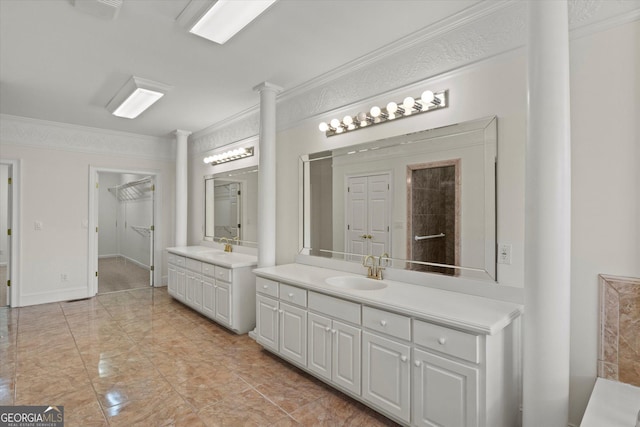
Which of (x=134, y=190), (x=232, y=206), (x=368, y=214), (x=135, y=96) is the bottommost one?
(x=368, y=214)

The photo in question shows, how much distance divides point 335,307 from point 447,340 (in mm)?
844

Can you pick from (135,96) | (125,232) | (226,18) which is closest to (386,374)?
(226,18)

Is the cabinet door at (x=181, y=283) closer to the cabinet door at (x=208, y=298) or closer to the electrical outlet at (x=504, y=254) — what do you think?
the cabinet door at (x=208, y=298)

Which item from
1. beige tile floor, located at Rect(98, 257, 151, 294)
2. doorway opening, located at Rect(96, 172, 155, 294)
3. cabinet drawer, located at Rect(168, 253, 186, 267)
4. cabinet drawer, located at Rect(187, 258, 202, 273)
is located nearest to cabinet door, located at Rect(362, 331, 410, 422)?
cabinet drawer, located at Rect(187, 258, 202, 273)

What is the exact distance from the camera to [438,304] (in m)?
1.97

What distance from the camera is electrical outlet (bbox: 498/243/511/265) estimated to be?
2.04 meters

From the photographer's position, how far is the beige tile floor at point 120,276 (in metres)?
5.92

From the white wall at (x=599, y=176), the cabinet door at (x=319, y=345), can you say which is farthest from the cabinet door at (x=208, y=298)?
the white wall at (x=599, y=176)

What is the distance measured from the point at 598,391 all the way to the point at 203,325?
12.2ft

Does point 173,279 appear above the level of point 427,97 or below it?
below

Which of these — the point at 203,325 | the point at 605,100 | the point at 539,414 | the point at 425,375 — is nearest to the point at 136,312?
the point at 203,325

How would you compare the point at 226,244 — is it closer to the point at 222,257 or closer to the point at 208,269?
the point at 222,257

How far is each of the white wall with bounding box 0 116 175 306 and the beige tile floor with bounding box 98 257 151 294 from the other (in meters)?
0.69

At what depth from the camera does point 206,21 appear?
2.28m
